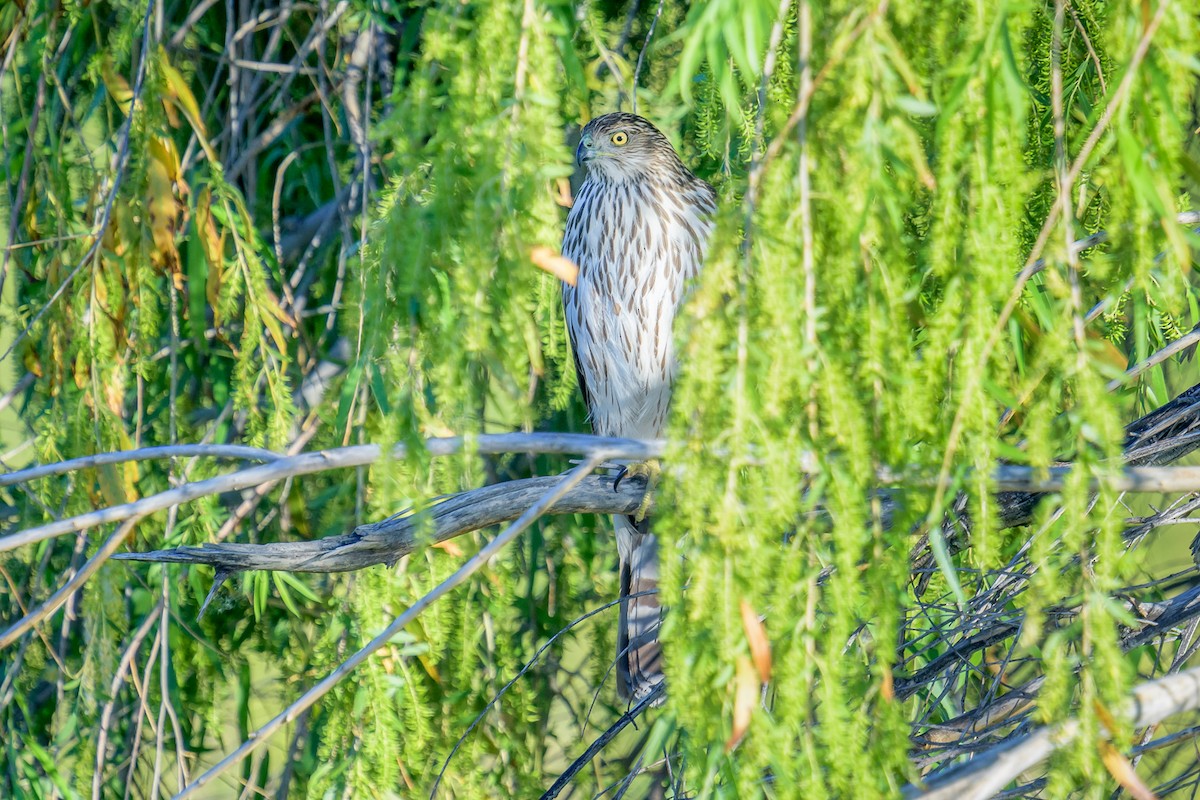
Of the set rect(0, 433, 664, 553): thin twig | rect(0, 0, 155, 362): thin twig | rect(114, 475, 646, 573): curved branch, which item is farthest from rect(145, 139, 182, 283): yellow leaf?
rect(0, 433, 664, 553): thin twig

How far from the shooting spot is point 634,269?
2865 millimetres

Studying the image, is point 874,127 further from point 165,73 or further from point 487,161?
point 165,73

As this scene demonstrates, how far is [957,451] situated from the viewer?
3.07ft

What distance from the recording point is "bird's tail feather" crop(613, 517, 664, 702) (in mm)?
2676

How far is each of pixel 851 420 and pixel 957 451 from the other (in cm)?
14

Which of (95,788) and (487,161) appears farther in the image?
(95,788)

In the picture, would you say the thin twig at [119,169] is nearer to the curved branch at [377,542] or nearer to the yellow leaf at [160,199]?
the yellow leaf at [160,199]

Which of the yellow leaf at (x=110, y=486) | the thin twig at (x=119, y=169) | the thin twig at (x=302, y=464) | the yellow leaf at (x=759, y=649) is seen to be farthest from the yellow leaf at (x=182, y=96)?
the yellow leaf at (x=759, y=649)

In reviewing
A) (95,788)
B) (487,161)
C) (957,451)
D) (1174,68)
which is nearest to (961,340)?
(957,451)

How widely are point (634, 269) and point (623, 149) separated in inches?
13.6

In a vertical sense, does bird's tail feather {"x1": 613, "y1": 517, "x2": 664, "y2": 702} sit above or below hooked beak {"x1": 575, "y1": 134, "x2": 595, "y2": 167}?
below

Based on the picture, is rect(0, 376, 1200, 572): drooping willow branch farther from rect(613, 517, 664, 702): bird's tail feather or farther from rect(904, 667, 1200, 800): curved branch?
rect(613, 517, 664, 702): bird's tail feather

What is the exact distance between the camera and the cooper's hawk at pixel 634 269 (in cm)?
284

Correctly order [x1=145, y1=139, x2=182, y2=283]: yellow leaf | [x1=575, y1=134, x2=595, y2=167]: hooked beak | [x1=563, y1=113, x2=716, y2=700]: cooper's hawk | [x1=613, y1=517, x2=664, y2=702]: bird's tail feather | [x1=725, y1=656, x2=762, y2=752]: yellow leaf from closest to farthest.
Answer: [x1=725, y1=656, x2=762, y2=752]: yellow leaf
[x1=145, y1=139, x2=182, y2=283]: yellow leaf
[x1=613, y1=517, x2=664, y2=702]: bird's tail feather
[x1=563, y1=113, x2=716, y2=700]: cooper's hawk
[x1=575, y1=134, x2=595, y2=167]: hooked beak
